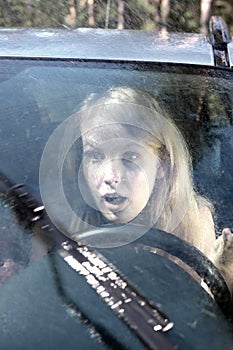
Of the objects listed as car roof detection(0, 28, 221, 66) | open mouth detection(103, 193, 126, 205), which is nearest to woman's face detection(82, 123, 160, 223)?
open mouth detection(103, 193, 126, 205)

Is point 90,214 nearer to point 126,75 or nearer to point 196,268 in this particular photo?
point 196,268

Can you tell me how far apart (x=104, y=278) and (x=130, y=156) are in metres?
0.48

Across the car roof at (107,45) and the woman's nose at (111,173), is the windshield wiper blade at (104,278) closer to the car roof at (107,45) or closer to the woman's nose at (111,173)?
the woman's nose at (111,173)

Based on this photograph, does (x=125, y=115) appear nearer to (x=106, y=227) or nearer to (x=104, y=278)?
(x=106, y=227)

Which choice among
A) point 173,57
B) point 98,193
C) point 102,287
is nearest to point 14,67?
point 173,57

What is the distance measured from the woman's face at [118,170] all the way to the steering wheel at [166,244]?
0.17 ft

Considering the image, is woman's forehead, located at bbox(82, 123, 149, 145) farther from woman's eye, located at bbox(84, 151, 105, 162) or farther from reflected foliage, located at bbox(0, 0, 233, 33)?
reflected foliage, located at bbox(0, 0, 233, 33)

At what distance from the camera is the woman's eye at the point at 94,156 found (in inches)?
73.5

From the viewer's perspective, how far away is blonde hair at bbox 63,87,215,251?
5.98 feet

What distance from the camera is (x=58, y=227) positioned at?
1717 millimetres

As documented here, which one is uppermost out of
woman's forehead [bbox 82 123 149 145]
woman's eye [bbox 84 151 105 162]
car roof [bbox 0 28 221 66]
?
car roof [bbox 0 28 221 66]

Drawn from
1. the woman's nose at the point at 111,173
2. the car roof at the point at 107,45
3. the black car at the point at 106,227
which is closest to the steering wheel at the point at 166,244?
the black car at the point at 106,227

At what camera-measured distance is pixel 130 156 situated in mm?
1865

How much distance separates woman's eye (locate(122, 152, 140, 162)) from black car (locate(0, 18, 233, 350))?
22 cm
